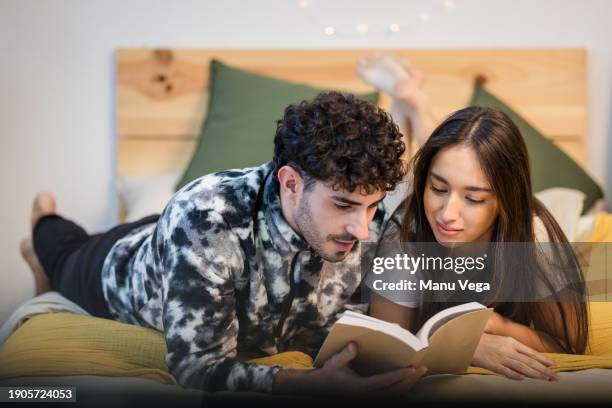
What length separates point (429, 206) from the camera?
1047mm

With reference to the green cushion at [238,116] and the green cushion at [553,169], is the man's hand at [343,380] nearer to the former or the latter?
the green cushion at [238,116]

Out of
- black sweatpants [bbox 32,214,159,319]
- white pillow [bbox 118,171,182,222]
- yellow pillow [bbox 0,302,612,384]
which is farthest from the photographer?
white pillow [bbox 118,171,182,222]

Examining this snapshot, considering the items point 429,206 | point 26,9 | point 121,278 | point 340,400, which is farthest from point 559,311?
point 26,9

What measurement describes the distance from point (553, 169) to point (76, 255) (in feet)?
3.62

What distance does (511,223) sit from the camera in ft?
3.40

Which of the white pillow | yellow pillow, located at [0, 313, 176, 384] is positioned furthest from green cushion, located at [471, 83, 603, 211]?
yellow pillow, located at [0, 313, 176, 384]

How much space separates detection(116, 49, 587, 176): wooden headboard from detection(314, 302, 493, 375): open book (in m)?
1.02

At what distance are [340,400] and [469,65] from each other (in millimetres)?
1237

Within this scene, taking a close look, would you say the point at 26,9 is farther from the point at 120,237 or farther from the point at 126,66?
the point at 120,237

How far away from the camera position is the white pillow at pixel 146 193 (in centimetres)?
157

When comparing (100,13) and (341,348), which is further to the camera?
(100,13)

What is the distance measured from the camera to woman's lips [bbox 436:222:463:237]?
1.02m

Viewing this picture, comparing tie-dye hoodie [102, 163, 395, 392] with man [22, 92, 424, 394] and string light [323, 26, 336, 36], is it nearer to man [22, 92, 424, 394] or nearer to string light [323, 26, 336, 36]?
man [22, 92, 424, 394]

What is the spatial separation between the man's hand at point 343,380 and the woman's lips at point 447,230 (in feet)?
0.67
